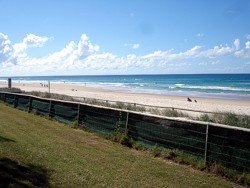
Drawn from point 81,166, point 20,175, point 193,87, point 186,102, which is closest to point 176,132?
point 81,166

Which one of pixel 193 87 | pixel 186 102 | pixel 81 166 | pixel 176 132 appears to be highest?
pixel 176 132

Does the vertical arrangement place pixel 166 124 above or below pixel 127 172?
above

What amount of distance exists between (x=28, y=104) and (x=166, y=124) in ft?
36.3

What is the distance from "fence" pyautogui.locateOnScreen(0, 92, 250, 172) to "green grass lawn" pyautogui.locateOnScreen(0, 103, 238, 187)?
61 centimetres

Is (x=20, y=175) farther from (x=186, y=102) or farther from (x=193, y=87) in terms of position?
(x=193, y=87)

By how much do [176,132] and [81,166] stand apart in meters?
3.05

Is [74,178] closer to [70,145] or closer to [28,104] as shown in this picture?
[70,145]

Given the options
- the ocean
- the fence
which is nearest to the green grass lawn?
the fence

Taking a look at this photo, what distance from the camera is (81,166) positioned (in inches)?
338

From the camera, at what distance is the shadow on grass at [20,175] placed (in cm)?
645

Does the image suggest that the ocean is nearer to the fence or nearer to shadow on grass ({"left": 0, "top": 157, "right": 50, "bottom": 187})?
the fence

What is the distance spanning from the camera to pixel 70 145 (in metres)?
10.9

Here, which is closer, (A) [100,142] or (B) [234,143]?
(B) [234,143]

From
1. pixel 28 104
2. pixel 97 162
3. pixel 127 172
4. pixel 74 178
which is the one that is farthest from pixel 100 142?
pixel 28 104
